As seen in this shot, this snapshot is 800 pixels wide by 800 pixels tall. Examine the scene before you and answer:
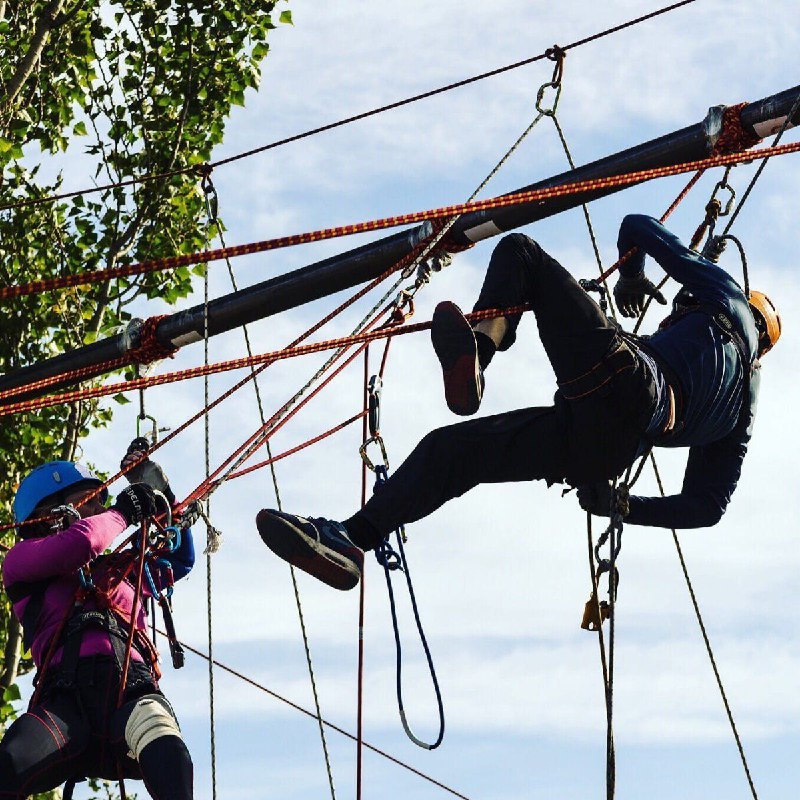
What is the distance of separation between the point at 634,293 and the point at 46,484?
2054 millimetres

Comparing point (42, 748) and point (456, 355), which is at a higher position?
point (456, 355)

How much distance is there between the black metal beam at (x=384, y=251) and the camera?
241 inches

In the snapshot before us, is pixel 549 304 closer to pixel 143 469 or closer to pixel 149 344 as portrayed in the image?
pixel 143 469

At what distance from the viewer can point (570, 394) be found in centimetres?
507

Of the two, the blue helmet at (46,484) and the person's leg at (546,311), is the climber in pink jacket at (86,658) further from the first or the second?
the person's leg at (546,311)

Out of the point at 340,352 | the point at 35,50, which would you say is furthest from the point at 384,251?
the point at 35,50

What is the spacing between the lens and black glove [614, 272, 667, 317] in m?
5.61

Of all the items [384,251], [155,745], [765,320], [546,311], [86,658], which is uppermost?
[384,251]

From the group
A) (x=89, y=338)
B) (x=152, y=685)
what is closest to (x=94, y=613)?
(x=152, y=685)

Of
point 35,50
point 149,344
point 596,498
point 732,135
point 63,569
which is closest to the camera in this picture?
point 596,498

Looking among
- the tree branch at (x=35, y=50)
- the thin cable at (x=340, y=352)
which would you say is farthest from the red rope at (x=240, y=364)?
the tree branch at (x=35, y=50)

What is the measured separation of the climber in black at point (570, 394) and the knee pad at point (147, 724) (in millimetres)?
807

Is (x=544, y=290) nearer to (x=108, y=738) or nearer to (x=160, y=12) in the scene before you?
(x=108, y=738)

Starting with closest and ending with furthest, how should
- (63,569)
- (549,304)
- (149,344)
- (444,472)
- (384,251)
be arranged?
(549,304), (444,472), (63,569), (384,251), (149,344)
